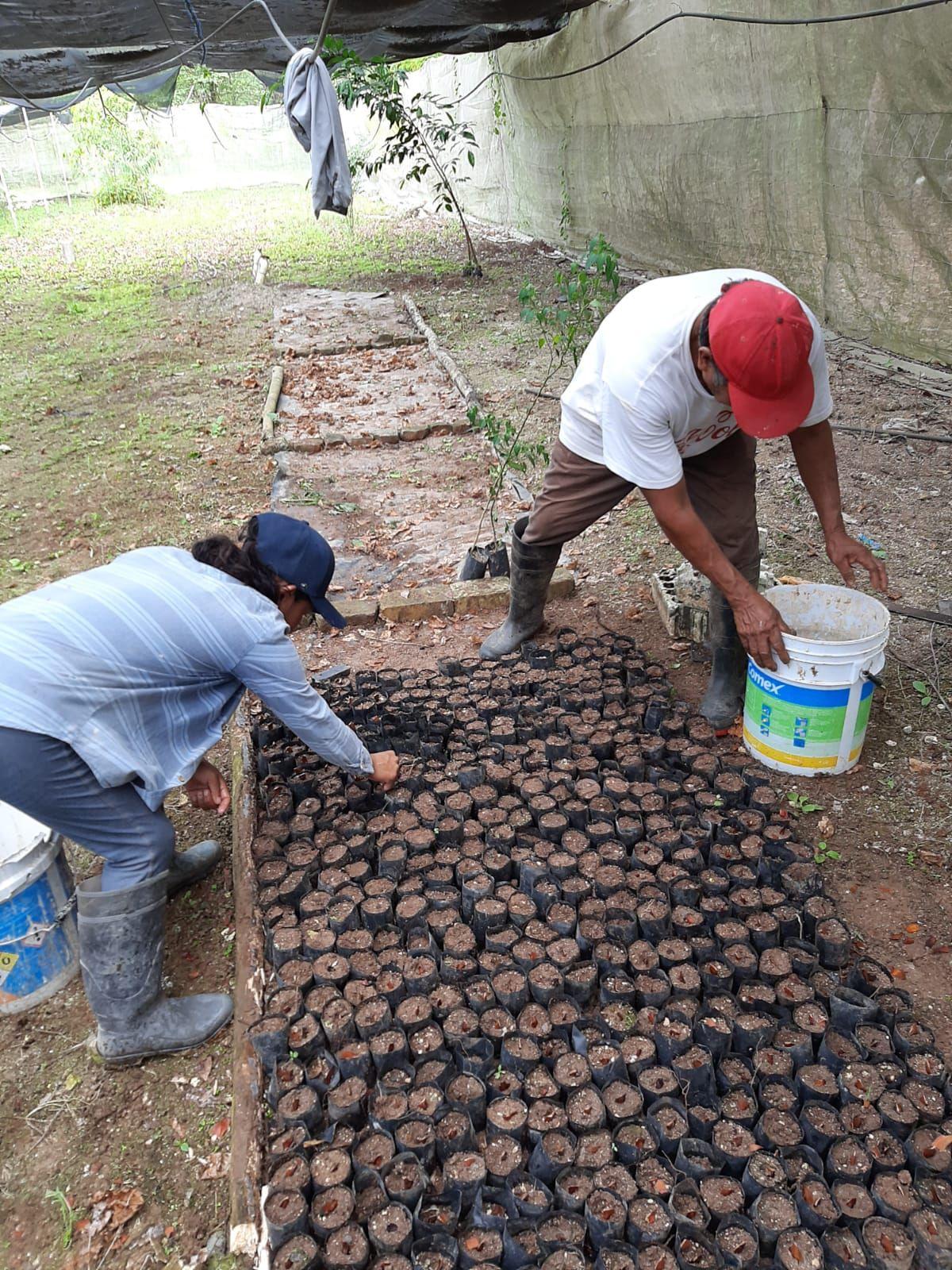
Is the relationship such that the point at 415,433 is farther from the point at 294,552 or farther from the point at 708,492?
the point at 294,552

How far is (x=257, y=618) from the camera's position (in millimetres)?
1938

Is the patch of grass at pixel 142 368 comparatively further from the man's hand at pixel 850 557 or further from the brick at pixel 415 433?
the man's hand at pixel 850 557

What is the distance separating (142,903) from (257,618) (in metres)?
0.69

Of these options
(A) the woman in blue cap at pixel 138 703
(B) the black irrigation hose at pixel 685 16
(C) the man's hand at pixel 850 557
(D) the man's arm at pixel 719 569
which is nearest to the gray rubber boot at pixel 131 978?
(A) the woman in blue cap at pixel 138 703

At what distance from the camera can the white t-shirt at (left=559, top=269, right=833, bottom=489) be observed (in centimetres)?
218

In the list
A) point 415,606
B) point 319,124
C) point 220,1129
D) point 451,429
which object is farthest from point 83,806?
point 319,124

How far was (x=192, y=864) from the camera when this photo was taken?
8.05ft

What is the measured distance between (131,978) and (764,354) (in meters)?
1.98

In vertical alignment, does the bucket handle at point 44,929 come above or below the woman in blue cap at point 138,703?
below

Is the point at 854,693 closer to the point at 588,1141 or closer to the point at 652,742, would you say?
the point at 652,742

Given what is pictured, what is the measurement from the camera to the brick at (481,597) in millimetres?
3668

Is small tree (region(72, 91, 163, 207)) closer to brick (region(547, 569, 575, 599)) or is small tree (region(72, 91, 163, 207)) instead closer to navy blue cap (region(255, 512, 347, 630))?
brick (region(547, 569, 575, 599))

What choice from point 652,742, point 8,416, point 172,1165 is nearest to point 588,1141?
point 172,1165

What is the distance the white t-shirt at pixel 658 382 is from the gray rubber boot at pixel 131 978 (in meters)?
1.56
